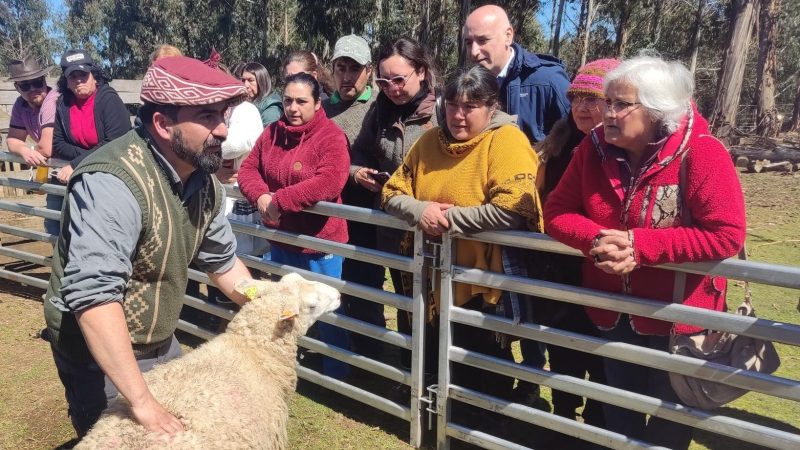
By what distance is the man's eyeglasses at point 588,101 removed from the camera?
2975 mm

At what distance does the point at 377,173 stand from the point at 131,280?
1819 millimetres

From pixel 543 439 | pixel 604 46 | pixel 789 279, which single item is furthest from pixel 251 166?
pixel 604 46

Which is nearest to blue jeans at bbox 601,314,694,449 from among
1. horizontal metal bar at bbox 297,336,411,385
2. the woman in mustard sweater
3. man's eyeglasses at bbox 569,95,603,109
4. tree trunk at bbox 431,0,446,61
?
the woman in mustard sweater

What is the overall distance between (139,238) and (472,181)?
5.14ft

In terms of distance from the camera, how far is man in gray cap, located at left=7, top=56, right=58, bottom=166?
5496 mm

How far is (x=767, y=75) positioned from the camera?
20.1m

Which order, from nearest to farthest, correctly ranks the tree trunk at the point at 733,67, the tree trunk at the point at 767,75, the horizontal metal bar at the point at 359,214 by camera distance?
the horizontal metal bar at the point at 359,214 → the tree trunk at the point at 733,67 → the tree trunk at the point at 767,75

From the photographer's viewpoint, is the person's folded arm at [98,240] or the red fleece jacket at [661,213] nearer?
the person's folded arm at [98,240]

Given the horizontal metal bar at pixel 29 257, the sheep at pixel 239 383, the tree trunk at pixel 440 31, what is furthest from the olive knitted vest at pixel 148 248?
the tree trunk at pixel 440 31

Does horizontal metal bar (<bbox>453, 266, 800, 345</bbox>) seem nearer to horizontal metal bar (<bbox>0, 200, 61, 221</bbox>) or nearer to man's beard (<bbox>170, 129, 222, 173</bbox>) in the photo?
man's beard (<bbox>170, 129, 222, 173</bbox>)

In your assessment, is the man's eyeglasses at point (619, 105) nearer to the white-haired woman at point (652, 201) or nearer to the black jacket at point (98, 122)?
the white-haired woman at point (652, 201)

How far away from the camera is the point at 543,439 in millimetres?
3457

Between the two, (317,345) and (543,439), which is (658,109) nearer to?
(543,439)

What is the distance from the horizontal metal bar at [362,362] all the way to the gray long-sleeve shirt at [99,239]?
1838 millimetres
